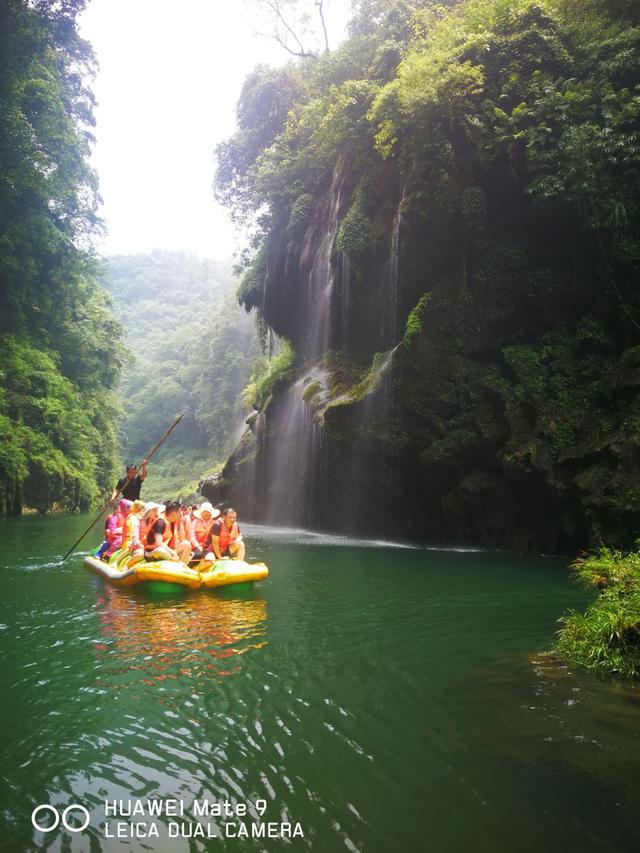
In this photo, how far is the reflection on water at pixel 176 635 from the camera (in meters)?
5.00

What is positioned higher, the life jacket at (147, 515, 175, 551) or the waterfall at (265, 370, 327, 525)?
the waterfall at (265, 370, 327, 525)

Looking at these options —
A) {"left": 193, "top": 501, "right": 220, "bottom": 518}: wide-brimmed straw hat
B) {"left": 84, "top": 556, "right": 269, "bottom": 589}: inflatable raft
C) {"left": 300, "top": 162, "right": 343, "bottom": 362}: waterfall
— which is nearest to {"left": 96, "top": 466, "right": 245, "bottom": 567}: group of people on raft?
{"left": 193, "top": 501, "right": 220, "bottom": 518}: wide-brimmed straw hat

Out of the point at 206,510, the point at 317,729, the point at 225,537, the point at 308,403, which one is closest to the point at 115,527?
the point at 206,510

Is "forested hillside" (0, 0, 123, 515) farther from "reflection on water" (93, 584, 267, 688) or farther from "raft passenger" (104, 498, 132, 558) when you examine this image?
"reflection on water" (93, 584, 267, 688)

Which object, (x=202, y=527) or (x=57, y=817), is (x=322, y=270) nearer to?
(x=202, y=527)

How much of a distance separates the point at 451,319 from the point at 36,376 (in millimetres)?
17233

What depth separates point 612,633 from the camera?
480cm

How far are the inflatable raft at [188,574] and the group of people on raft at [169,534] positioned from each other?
0.27 meters

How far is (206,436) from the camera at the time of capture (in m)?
53.8

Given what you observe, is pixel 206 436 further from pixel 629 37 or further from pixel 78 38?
pixel 629 37

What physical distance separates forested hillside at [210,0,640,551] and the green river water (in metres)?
6.96

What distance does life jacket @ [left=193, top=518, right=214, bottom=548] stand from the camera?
10.3 m

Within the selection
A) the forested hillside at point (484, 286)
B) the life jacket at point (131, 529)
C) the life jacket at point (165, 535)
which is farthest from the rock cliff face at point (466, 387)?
the life jacket at point (131, 529)

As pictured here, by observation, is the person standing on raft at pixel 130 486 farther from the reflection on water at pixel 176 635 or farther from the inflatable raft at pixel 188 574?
the reflection on water at pixel 176 635
